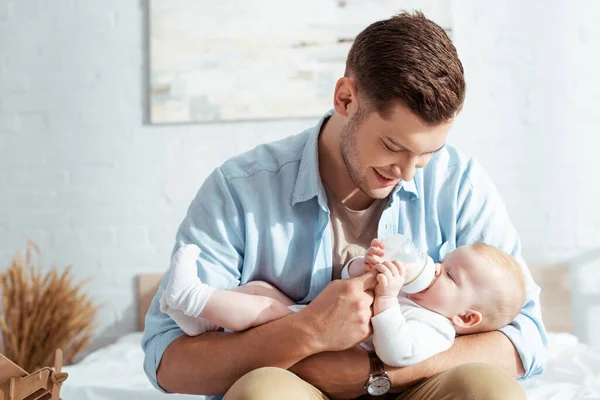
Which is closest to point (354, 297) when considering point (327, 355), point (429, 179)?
point (327, 355)

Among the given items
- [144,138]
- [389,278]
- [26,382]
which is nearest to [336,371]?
[389,278]

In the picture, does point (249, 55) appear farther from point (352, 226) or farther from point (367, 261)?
point (367, 261)

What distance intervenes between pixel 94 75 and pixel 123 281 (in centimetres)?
96

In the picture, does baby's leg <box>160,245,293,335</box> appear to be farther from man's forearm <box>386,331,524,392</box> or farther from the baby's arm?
man's forearm <box>386,331,524,392</box>

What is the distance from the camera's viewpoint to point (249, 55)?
3264 mm

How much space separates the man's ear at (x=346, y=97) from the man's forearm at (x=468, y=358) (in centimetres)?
53

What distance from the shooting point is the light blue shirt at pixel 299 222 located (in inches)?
61.0

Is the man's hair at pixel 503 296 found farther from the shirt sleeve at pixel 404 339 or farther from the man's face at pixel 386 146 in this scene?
the man's face at pixel 386 146

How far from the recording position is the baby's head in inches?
58.2

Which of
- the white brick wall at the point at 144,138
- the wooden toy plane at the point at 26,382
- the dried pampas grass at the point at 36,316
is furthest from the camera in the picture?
the white brick wall at the point at 144,138

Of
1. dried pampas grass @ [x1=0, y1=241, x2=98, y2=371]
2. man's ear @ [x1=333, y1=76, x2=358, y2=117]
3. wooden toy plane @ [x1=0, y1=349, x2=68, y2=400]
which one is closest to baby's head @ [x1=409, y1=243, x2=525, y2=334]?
man's ear @ [x1=333, y1=76, x2=358, y2=117]

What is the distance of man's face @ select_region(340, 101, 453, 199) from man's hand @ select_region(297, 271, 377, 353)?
0.76 feet

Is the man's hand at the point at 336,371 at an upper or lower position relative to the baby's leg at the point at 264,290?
lower

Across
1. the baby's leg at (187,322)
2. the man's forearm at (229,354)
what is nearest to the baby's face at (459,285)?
the man's forearm at (229,354)
